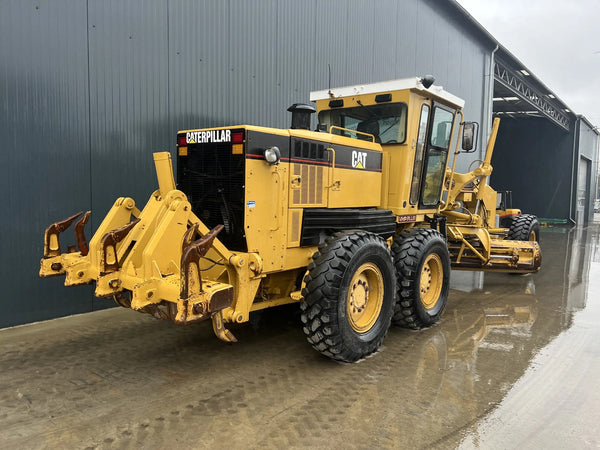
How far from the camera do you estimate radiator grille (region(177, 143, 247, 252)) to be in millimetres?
4102

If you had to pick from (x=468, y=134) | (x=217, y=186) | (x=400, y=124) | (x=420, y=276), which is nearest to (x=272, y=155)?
(x=217, y=186)

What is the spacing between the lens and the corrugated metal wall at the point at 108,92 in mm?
5188

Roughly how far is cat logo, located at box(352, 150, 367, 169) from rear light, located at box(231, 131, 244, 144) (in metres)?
1.54

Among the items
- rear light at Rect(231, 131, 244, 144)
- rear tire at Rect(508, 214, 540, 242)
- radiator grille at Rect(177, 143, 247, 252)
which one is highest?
rear light at Rect(231, 131, 244, 144)

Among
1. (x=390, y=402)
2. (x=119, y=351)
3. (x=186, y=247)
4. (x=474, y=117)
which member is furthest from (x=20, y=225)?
(x=474, y=117)

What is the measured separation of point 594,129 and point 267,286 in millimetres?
33939

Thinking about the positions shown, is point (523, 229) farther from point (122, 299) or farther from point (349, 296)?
point (122, 299)

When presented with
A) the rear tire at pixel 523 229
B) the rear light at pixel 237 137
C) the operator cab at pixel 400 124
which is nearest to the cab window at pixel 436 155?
the operator cab at pixel 400 124

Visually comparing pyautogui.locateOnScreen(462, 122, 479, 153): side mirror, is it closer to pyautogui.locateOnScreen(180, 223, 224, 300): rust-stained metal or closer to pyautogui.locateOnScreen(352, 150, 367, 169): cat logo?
pyautogui.locateOnScreen(352, 150, 367, 169): cat logo

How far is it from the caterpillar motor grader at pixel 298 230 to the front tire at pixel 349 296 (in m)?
0.01

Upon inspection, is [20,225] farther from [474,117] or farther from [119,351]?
[474,117]

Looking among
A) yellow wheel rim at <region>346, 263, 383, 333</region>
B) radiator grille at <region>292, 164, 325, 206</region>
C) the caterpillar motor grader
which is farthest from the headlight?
yellow wheel rim at <region>346, 263, 383, 333</region>

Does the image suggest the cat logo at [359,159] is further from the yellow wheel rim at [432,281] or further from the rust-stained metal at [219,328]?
the rust-stained metal at [219,328]

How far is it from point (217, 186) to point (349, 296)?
5.26ft
